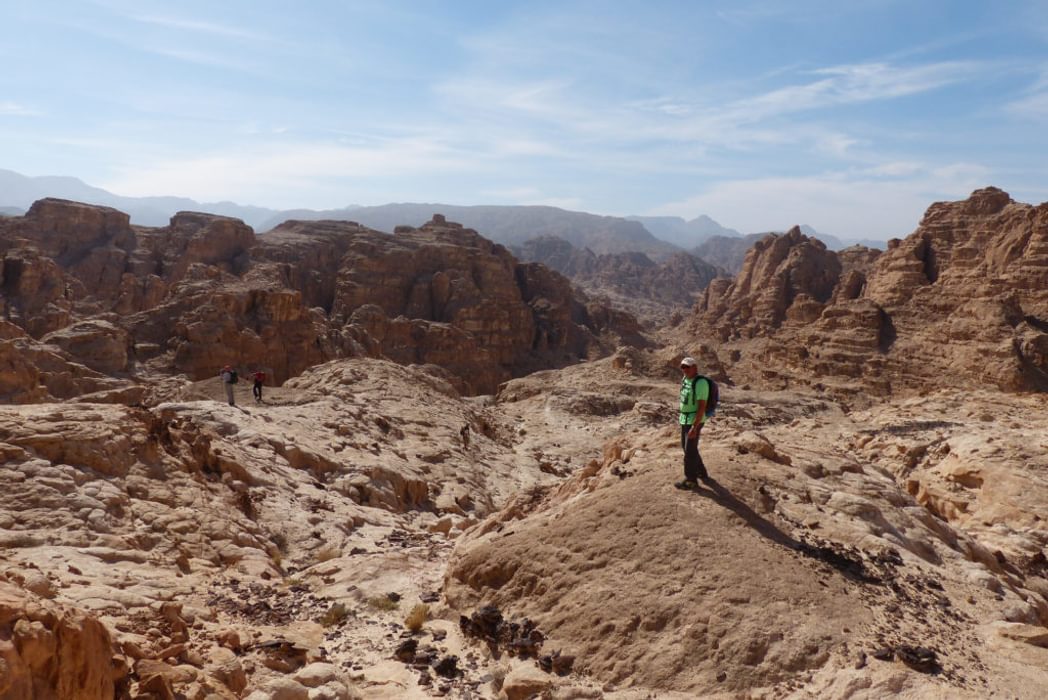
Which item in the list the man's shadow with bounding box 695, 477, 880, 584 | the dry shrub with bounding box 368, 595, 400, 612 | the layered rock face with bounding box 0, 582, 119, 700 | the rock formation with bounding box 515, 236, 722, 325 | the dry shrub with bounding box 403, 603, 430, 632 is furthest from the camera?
the rock formation with bounding box 515, 236, 722, 325

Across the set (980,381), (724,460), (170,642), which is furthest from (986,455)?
(980,381)

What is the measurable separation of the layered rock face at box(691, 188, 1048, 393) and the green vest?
3308 centimetres

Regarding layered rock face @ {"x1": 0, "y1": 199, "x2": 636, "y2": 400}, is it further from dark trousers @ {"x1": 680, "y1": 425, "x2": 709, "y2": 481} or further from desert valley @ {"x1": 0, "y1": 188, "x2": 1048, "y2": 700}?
dark trousers @ {"x1": 680, "y1": 425, "x2": 709, "y2": 481}

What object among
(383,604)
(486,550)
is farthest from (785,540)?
(383,604)

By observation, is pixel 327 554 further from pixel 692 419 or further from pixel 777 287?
pixel 777 287

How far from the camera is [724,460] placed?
27.1 ft

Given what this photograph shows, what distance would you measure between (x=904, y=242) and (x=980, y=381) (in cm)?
1393

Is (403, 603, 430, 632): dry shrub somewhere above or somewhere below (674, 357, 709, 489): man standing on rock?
below

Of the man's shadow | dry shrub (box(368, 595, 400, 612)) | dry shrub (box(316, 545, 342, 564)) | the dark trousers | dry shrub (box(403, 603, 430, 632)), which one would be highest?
the dark trousers

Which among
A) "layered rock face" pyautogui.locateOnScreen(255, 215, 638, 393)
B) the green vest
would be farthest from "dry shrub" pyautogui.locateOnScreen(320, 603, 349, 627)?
"layered rock face" pyautogui.locateOnScreen(255, 215, 638, 393)

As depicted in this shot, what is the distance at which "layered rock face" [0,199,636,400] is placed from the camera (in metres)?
35.8

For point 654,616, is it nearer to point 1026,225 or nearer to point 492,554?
point 492,554

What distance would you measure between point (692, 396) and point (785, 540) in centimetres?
167

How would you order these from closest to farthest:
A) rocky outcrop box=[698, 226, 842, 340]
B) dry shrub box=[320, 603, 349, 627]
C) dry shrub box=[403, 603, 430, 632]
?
dry shrub box=[403, 603, 430, 632]
dry shrub box=[320, 603, 349, 627]
rocky outcrop box=[698, 226, 842, 340]
